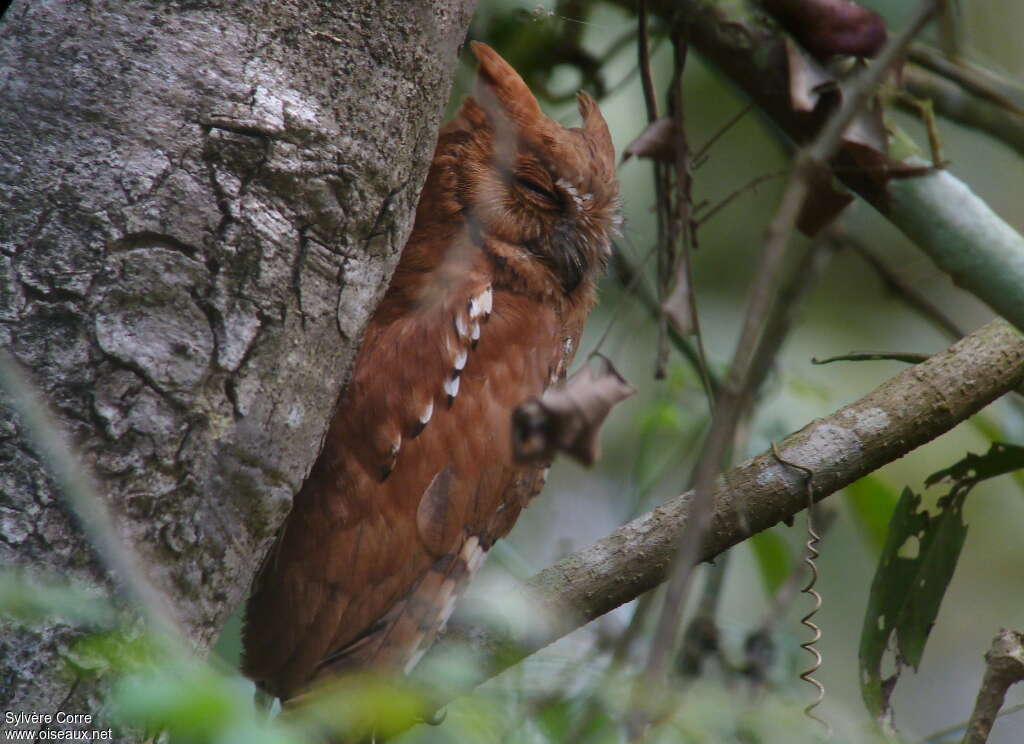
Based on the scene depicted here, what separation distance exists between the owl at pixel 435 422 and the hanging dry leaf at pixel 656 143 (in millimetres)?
142

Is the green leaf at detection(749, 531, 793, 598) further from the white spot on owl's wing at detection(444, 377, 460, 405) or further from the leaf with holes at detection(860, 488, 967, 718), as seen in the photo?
the white spot on owl's wing at detection(444, 377, 460, 405)

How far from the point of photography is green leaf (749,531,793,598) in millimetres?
2727

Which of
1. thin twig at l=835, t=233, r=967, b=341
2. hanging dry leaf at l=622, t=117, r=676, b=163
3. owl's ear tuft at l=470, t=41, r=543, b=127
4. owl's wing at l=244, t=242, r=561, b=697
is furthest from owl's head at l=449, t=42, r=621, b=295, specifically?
thin twig at l=835, t=233, r=967, b=341

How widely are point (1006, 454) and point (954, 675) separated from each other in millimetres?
2957

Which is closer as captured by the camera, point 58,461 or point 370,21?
point 58,461

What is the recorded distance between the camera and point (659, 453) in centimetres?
272

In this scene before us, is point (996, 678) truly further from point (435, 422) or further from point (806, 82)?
point (806, 82)

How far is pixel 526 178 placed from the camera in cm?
208

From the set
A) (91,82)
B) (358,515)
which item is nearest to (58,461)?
(91,82)

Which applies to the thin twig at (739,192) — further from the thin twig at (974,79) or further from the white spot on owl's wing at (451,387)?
the white spot on owl's wing at (451,387)

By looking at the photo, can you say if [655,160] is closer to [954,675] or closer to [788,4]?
[788,4]

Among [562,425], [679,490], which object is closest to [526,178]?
[562,425]

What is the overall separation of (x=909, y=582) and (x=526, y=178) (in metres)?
1.13

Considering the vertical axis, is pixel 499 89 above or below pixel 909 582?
above
